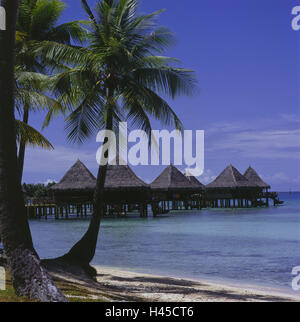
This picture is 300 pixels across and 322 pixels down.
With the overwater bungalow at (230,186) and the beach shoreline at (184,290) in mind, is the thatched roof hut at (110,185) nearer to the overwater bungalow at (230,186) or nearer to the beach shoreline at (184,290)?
the overwater bungalow at (230,186)

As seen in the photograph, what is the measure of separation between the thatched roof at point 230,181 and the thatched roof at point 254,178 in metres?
2.31

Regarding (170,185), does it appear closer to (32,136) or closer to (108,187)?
(108,187)

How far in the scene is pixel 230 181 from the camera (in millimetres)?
47625

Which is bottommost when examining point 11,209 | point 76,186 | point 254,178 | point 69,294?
point 69,294

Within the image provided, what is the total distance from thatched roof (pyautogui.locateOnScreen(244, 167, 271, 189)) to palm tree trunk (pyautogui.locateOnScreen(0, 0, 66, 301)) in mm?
45202

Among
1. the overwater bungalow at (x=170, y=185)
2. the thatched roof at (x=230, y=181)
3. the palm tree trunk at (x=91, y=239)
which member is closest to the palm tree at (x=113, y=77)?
the palm tree trunk at (x=91, y=239)

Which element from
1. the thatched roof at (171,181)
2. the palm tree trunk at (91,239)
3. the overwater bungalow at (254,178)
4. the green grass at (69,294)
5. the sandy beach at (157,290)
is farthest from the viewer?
the overwater bungalow at (254,178)

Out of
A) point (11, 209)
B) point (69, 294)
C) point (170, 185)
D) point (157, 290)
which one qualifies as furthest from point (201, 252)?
point (170, 185)

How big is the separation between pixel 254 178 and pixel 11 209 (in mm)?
47378

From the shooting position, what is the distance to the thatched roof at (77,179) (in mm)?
34125

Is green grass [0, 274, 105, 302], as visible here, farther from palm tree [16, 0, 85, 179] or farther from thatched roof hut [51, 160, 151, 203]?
thatched roof hut [51, 160, 151, 203]
